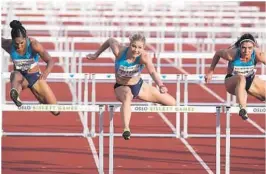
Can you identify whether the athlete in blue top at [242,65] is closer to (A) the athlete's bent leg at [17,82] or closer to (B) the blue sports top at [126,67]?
(B) the blue sports top at [126,67]

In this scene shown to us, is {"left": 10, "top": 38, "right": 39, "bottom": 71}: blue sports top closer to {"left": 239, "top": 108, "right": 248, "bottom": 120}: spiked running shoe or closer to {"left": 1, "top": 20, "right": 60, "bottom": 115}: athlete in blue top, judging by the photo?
{"left": 1, "top": 20, "right": 60, "bottom": 115}: athlete in blue top

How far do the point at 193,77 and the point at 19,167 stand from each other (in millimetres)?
2831

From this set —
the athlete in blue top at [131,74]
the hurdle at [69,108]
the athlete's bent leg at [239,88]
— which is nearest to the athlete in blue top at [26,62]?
the hurdle at [69,108]

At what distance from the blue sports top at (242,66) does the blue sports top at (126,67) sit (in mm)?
1053

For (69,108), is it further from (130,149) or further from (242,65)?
(130,149)

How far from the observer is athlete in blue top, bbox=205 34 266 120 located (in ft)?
40.9

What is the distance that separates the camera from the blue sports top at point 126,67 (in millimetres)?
12422

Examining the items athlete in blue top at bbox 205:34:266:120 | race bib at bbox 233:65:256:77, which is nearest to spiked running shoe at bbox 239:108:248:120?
athlete in blue top at bbox 205:34:266:120

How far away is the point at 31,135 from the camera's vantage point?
54.7 ft

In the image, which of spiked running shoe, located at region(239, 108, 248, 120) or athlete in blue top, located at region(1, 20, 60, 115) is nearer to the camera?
spiked running shoe, located at region(239, 108, 248, 120)

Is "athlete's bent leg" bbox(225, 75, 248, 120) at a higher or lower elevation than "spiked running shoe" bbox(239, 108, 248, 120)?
higher

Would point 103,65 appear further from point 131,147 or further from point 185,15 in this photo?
point 131,147

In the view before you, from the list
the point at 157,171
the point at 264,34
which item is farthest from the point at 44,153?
the point at 264,34

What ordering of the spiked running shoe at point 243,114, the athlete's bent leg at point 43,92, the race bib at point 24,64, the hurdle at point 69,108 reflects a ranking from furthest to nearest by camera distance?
the athlete's bent leg at point 43,92 < the race bib at point 24,64 < the spiked running shoe at point 243,114 < the hurdle at point 69,108
